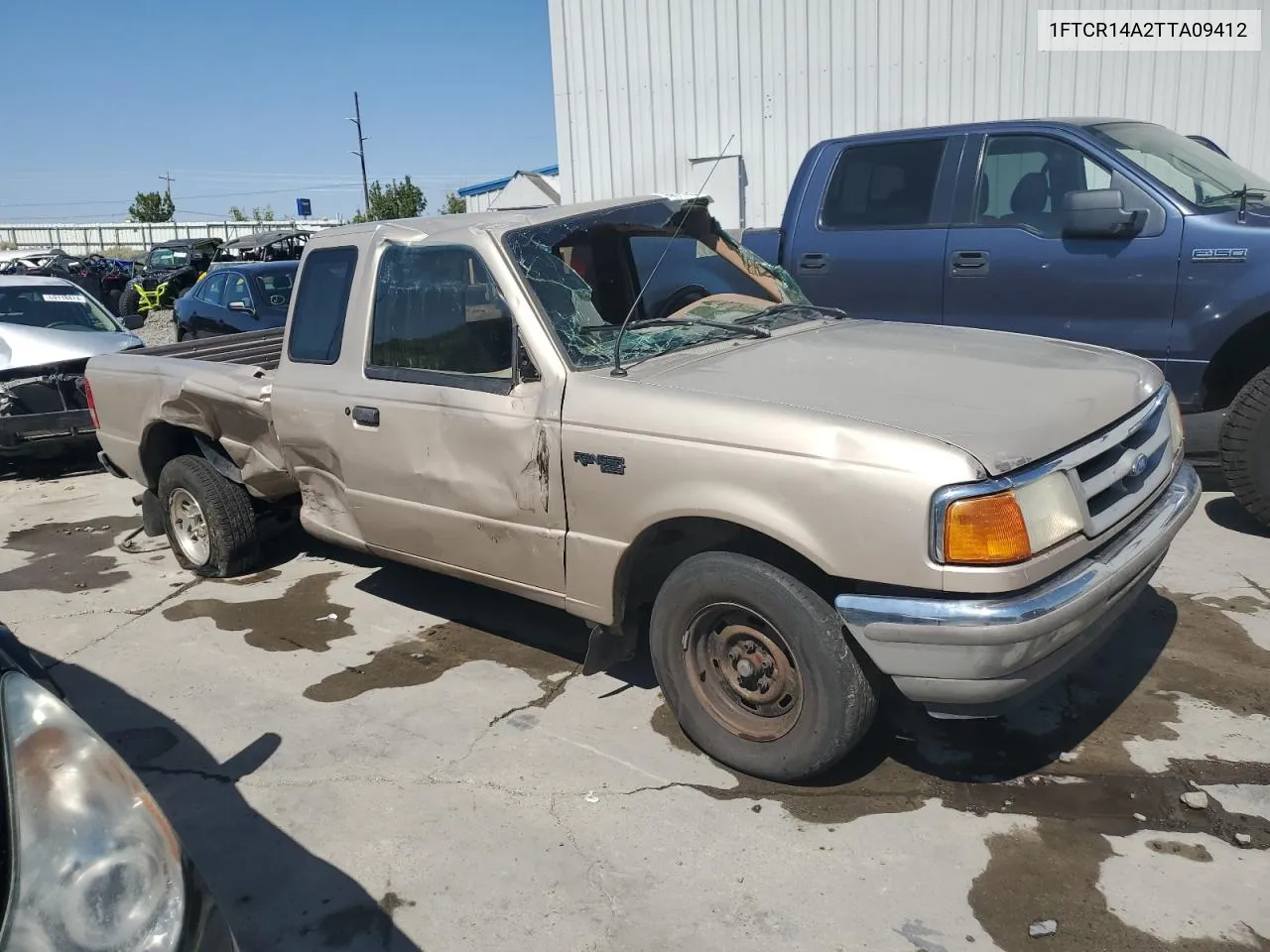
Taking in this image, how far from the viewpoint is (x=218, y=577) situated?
18.6ft

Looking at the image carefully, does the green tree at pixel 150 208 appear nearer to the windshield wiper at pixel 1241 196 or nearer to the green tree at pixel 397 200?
the green tree at pixel 397 200

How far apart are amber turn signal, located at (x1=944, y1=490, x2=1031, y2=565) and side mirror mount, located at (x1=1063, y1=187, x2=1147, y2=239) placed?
3185 millimetres

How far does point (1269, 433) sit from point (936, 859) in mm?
3283

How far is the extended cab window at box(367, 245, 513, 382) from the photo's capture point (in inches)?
148

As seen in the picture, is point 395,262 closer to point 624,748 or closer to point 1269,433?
point 624,748

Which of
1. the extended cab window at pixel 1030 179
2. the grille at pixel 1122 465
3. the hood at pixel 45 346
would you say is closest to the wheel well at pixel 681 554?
the grille at pixel 1122 465

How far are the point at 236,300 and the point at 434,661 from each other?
9100 millimetres

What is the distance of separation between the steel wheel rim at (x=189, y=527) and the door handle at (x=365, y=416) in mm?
1828

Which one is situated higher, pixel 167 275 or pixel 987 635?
pixel 167 275

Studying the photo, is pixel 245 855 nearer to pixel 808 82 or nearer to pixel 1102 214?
pixel 1102 214

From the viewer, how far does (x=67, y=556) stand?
20.8 feet

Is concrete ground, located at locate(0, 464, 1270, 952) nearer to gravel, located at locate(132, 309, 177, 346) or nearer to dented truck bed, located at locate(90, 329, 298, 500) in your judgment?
dented truck bed, located at locate(90, 329, 298, 500)

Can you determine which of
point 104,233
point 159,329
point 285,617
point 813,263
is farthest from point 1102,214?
point 104,233

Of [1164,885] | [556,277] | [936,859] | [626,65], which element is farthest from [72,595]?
[626,65]
